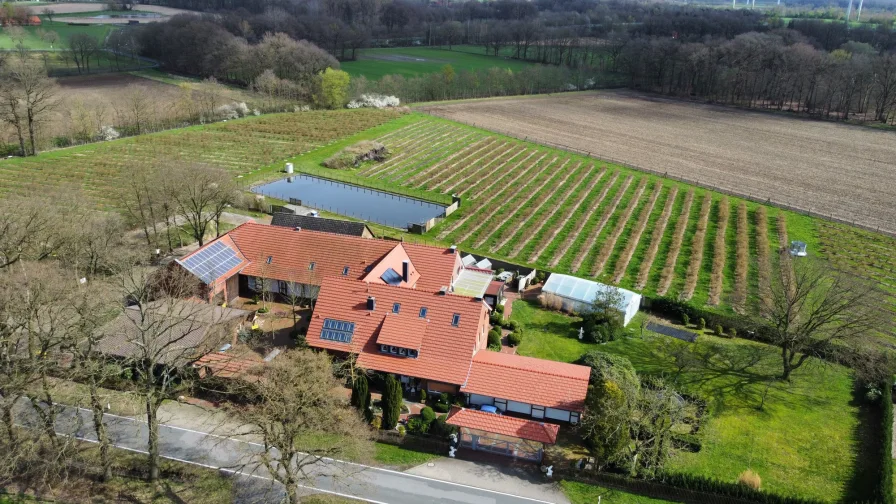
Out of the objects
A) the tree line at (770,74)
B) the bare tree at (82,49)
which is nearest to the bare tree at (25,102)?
the bare tree at (82,49)

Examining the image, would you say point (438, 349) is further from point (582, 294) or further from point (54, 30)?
point (54, 30)

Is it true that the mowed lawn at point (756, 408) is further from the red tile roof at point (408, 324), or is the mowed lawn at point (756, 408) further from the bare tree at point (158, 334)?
the bare tree at point (158, 334)

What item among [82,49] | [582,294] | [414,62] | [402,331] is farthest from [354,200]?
[414,62]

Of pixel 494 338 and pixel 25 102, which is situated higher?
pixel 25 102

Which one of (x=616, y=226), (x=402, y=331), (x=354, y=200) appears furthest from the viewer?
(x=354, y=200)

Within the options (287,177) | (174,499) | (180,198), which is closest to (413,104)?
(287,177)

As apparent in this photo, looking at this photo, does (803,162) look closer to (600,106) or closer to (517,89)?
(600,106)

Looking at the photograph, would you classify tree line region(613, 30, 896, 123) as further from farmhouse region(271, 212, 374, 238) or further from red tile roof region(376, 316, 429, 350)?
red tile roof region(376, 316, 429, 350)
